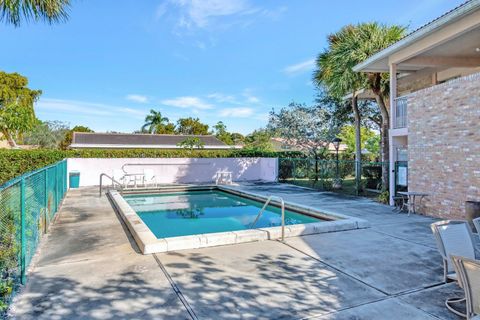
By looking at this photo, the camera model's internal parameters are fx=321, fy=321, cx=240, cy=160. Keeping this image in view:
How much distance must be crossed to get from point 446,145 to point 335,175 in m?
7.84

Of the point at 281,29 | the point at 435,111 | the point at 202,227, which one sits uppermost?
the point at 281,29

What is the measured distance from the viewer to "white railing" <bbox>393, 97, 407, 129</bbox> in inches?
428

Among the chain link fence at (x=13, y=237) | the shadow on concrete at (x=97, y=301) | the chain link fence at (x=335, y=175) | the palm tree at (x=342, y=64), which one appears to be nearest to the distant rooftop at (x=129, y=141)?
the chain link fence at (x=335, y=175)

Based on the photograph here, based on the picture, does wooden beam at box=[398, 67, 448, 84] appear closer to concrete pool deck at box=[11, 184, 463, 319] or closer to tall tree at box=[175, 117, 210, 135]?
concrete pool deck at box=[11, 184, 463, 319]

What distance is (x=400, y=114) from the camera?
36.2 ft

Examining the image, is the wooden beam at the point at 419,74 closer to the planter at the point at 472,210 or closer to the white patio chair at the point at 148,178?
the planter at the point at 472,210

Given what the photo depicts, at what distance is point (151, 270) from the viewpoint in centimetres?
461

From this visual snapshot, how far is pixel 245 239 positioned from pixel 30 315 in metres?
3.68

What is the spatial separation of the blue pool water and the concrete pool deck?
2600mm

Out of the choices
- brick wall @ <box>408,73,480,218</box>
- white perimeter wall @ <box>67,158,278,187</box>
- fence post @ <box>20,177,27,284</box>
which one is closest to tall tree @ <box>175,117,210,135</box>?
white perimeter wall @ <box>67,158,278,187</box>

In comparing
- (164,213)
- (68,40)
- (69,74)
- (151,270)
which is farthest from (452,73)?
(69,74)

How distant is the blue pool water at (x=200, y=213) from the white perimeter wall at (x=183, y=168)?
308cm

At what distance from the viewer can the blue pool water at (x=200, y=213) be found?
9164 mm

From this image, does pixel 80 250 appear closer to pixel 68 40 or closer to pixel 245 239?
pixel 245 239
